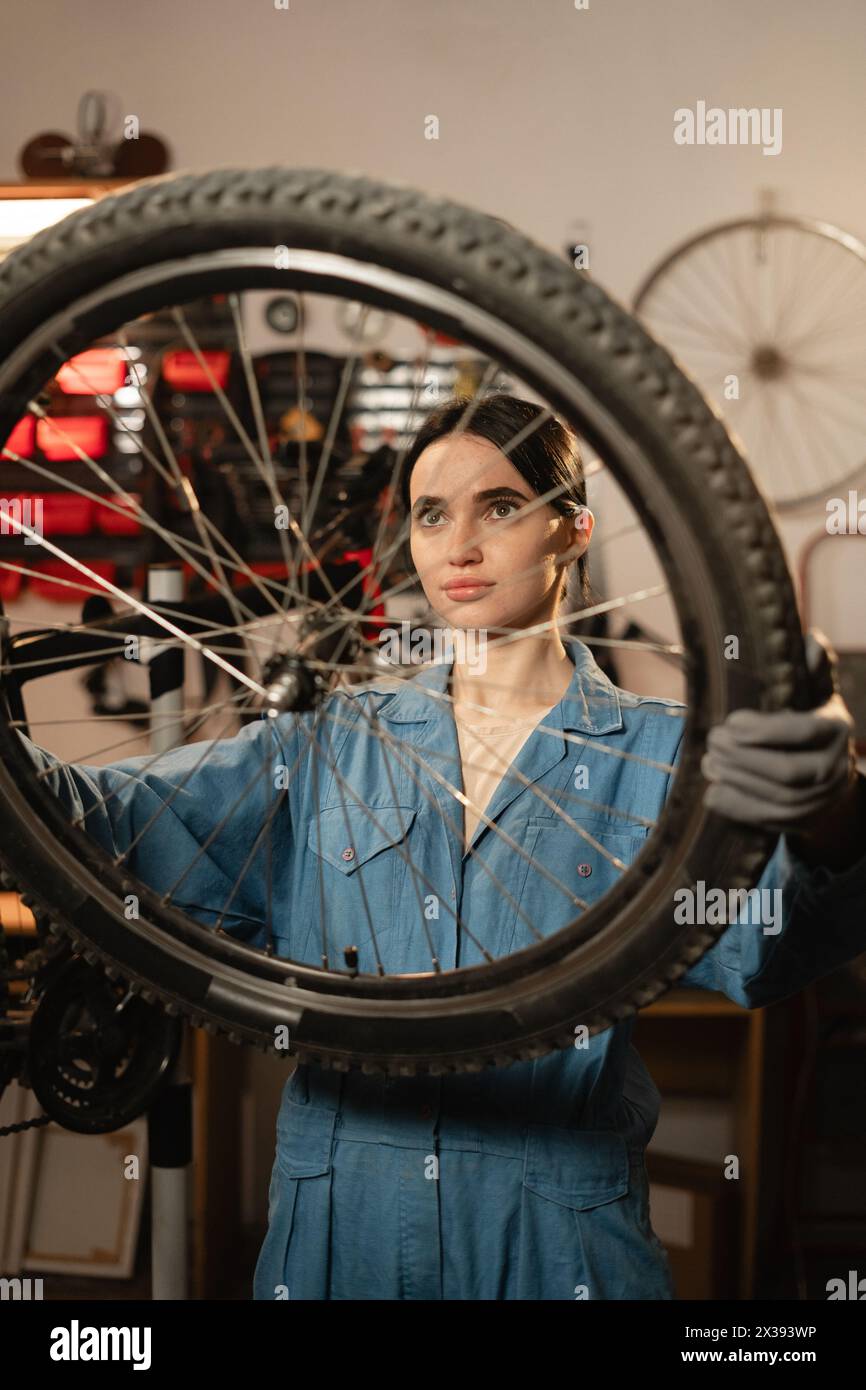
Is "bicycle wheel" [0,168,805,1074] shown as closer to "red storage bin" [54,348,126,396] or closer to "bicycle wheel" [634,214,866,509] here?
"red storage bin" [54,348,126,396]

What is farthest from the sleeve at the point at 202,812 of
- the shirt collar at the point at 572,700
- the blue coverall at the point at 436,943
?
the shirt collar at the point at 572,700

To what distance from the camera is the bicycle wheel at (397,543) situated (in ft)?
2.26

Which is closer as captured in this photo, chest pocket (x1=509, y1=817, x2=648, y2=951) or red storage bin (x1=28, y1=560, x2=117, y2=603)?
chest pocket (x1=509, y1=817, x2=648, y2=951)

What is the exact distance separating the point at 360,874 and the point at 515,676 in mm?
232

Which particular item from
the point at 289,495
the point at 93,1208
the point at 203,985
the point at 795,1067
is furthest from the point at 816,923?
the point at 93,1208

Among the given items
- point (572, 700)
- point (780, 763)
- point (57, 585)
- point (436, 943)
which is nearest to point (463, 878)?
point (436, 943)

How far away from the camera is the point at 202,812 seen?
105 cm

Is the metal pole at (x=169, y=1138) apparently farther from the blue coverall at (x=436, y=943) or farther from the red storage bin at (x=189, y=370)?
the red storage bin at (x=189, y=370)

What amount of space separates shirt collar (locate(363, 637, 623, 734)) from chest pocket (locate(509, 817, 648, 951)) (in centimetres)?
9

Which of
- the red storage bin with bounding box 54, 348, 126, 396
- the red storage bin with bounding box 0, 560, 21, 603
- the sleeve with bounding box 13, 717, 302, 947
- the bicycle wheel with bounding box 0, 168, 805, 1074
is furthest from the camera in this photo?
the red storage bin with bounding box 0, 560, 21, 603

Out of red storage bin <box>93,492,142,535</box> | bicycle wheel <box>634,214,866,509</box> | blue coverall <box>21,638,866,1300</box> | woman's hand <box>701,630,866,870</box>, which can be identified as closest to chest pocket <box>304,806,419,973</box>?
blue coverall <box>21,638,866,1300</box>

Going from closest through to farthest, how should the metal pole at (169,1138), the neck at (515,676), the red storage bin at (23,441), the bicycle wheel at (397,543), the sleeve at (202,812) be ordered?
the bicycle wheel at (397,543), the sleeve at (202,812), the neck at (515,676), the metal pole at (169,1138), the red storage bin at (23,441)

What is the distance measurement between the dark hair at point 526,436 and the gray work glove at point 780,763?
1.13 ft

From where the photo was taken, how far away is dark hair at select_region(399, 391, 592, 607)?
1.02m
